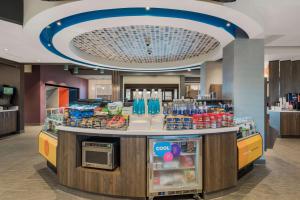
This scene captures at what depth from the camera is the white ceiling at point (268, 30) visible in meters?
3.98

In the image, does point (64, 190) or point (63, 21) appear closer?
point (64, 190)

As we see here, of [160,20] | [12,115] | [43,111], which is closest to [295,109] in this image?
[160,20]

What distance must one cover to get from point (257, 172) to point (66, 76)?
13196 mm

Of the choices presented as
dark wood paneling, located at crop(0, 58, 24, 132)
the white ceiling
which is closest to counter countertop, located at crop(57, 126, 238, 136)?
the white ceiling

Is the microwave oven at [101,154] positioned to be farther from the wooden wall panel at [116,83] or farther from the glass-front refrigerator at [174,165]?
the wooden wall panel at [116,83]

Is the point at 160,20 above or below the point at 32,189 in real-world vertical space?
above

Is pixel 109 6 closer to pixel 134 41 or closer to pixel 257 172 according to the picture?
pixel 134 41

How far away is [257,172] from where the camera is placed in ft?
14.8

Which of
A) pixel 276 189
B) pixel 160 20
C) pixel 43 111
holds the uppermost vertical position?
pixel 160 20

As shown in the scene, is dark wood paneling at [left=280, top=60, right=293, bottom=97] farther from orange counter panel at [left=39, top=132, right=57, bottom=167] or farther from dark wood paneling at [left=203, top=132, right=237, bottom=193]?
orange counter panel at [left=39, top=132, right=57, bottom=167]

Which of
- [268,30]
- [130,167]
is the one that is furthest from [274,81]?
[130,167]

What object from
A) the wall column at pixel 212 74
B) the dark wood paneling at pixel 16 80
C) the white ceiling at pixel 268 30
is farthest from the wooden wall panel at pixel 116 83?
the wall column at pixel 212 74

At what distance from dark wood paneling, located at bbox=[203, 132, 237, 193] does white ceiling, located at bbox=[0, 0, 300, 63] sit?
2.28 m

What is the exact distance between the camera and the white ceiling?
13.1ft
